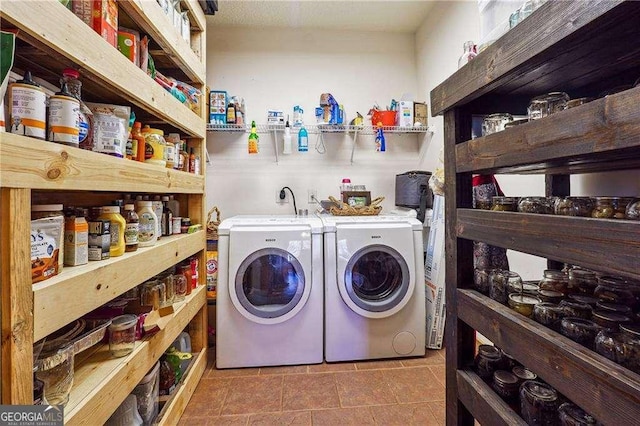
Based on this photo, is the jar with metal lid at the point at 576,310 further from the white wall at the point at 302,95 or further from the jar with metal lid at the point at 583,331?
the white wall at the point at 302,95

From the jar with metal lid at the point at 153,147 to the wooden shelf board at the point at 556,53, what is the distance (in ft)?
3.71

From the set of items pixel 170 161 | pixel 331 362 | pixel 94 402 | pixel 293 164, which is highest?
pixel 293 164

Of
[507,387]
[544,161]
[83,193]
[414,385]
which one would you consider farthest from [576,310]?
[83,193]

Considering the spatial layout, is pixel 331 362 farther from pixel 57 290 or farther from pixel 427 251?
pixel 57 290

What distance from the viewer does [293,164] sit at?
2742 mm

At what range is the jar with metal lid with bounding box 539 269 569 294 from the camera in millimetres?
874

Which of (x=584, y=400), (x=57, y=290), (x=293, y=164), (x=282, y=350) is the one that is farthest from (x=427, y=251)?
(x=57, y=290)

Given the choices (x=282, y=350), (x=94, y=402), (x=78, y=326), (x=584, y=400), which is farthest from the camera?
(x=282, y=350)

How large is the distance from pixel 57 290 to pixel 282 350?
1352mm

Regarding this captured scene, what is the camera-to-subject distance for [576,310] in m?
0.73

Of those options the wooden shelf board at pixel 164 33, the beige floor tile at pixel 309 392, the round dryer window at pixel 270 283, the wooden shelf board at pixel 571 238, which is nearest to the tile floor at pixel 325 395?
the beige floor tile at pixel 309 392

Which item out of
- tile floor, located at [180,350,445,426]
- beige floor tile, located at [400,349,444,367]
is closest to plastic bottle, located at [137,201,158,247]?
tile floor, located at [180,350,445,426]

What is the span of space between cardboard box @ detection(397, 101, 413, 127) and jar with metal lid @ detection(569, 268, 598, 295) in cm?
193

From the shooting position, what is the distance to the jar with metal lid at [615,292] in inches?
29.1
